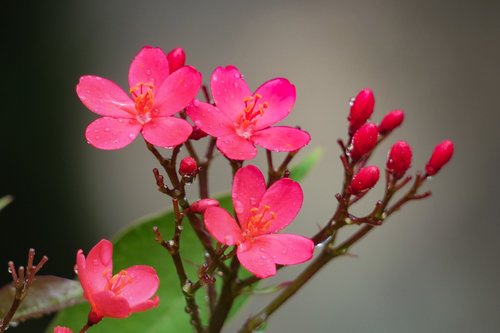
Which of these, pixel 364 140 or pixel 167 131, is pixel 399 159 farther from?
pixel 167 131

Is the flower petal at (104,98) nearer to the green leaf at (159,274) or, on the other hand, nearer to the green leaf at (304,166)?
the green leaf at (159,274)

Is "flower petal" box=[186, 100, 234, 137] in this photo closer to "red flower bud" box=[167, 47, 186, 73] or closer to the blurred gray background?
"red flower bud" box=[167, 47, 186, 73]

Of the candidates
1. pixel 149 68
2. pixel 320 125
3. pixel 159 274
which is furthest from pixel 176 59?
pixel 320 125

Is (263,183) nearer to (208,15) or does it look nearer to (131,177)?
(131,177)

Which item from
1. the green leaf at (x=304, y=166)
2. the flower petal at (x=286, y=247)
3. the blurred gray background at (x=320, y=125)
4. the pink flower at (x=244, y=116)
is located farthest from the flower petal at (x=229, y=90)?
the blurred gray background at (x=320, y=125)

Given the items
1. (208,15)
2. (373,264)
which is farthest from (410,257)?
(208,15)

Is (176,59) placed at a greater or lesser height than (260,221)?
greater
